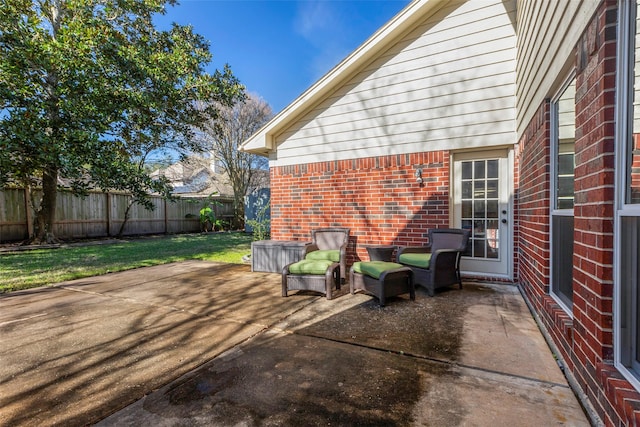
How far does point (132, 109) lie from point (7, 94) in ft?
8.50

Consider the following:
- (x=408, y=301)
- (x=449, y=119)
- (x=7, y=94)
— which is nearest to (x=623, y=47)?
(x=408, y=301)

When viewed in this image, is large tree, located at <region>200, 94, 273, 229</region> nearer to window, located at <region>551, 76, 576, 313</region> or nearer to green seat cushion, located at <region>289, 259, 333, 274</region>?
green seat cushion, located at <region>289, 259, 333, 274</region>

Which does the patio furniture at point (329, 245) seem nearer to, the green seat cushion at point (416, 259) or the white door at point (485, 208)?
the green seat cushion at point (416, 259)

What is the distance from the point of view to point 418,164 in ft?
17.6

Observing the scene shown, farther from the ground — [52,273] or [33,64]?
[33,64]

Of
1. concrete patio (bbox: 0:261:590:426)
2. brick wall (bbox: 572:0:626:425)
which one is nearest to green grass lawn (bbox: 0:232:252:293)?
concrete patio (bbox: 0:261:590:426)

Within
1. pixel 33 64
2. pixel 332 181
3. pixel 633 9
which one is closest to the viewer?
pixel 633 9

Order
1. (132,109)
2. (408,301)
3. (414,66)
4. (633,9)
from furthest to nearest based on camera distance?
(132,109)
(414,66)
(408,301)
(633,9)

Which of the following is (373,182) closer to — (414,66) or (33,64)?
(414,66)

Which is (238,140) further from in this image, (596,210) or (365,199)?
(596,210)

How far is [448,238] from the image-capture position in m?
4.75

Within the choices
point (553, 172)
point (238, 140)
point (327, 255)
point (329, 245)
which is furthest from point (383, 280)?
point (238, 140)

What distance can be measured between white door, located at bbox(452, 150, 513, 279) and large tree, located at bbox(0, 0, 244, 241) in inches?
331

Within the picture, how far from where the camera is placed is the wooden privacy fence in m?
9.99
